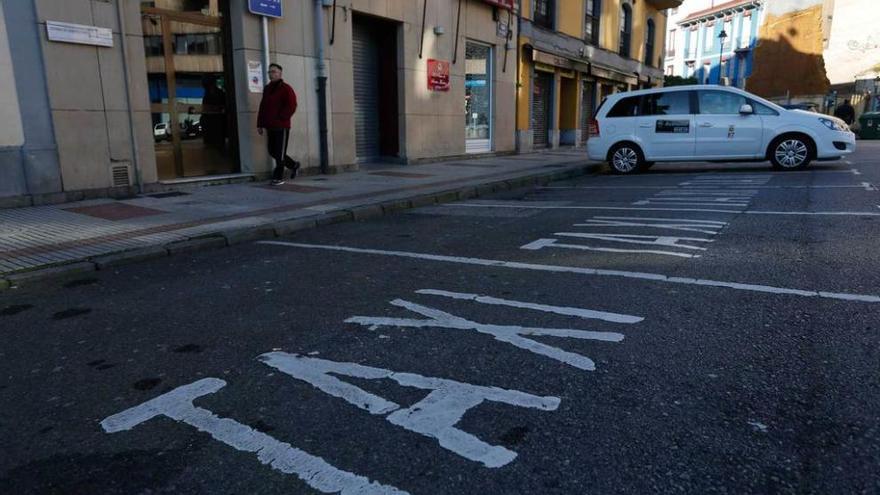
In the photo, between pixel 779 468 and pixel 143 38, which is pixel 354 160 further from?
pixel 779 468

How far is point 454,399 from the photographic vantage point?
264 cm

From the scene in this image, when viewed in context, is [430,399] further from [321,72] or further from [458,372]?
[321,72]

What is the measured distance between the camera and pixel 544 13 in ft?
66.8

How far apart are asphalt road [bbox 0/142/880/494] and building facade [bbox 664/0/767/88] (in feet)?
157

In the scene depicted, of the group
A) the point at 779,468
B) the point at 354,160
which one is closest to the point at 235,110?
the point at 354,160

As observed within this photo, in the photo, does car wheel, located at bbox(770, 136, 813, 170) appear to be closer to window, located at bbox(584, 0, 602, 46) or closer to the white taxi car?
the white taxi car

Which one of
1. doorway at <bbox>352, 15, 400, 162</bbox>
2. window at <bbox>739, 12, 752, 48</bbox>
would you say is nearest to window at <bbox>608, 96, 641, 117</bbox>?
doorway at <bbox>352, 15, 400, 162</bbox>

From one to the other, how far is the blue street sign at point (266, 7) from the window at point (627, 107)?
7.25m

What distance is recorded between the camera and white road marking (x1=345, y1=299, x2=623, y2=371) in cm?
308

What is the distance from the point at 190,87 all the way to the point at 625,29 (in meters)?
22.7

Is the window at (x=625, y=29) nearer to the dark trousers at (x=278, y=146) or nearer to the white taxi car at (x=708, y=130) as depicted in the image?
the white taxi car at (x=708, y=130)

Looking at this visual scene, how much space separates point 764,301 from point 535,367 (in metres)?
1.88

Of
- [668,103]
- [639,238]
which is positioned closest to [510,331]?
[639,238]

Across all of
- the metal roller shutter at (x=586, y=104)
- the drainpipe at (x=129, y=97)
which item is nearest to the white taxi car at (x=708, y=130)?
the drainpipe at (x=129, y=97)
